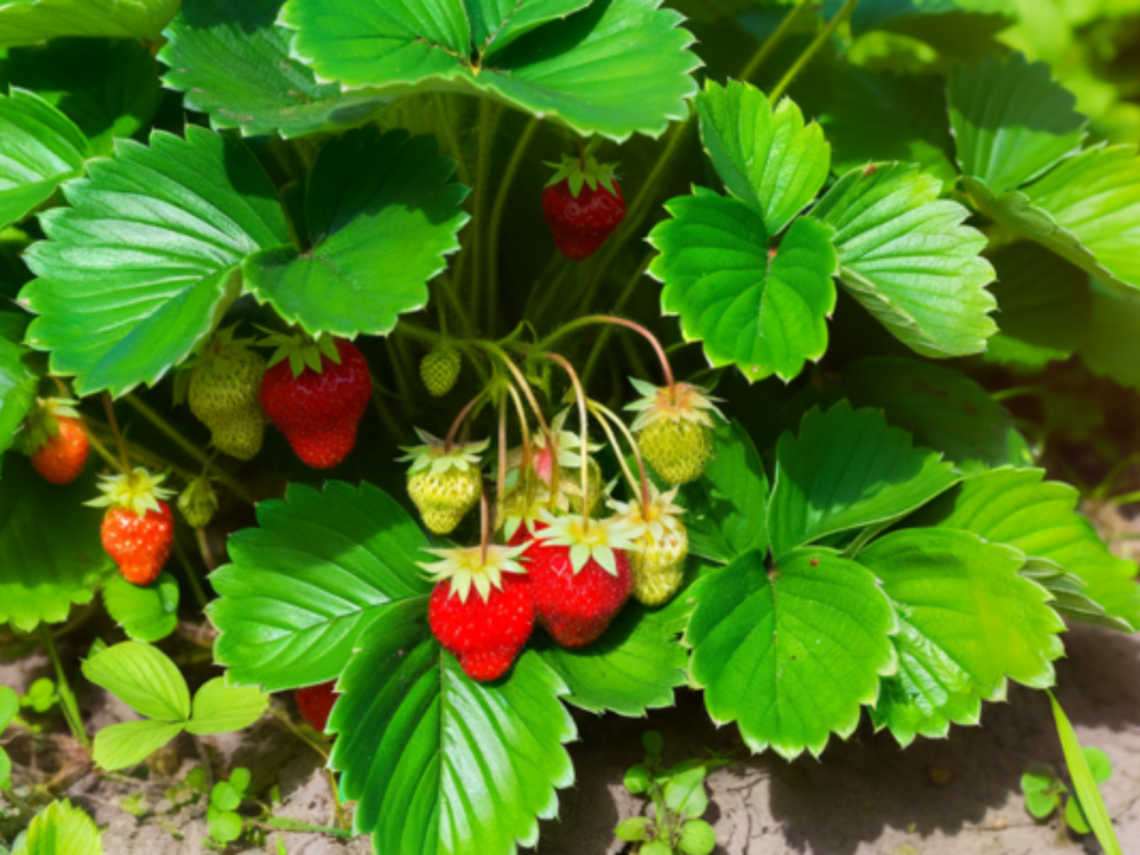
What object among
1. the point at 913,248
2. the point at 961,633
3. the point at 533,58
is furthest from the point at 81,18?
the point at 961,633

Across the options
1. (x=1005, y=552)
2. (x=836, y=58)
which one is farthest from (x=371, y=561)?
(x=836, y=58)

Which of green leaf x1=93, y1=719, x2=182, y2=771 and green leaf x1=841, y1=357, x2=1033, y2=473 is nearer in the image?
green leaf x1=93, y1=719, x2=182, y2=771

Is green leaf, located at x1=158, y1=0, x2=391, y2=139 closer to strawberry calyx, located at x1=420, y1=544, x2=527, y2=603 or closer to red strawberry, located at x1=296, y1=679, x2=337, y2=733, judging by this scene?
strawberry calyx, located at x1=420, y1=544, x2=527, y2=603

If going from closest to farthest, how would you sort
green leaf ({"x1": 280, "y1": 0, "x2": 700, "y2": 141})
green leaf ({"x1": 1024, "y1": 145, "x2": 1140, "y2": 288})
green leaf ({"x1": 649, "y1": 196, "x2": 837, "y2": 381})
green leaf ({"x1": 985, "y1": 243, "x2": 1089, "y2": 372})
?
green leaf ({"x1": 280, "y1": 0, "x2": 700, "y2": 141}) < green leaf ({"x1": 649, "y1": 196, "x2": 837, "y2": 381}) < green leaf ({"x1": 1024, "y1": 145, "x2": 1140, "y2": 288}) < green leaf ({"x1": 985, "y1": 243, "x2": 1089, "y2": 372})

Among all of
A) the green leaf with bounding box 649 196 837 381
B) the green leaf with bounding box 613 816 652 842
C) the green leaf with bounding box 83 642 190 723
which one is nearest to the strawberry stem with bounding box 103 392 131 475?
the green leaf with bounding box 83 642 190 723

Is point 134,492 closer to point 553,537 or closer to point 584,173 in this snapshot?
point 553,537
